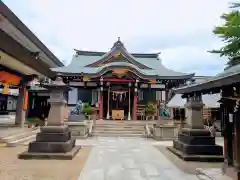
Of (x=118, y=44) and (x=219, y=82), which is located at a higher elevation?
(x=118, y=44)

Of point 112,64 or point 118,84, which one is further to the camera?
point 118,84

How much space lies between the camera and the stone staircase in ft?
60.8

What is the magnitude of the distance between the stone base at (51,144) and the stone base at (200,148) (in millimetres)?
4008

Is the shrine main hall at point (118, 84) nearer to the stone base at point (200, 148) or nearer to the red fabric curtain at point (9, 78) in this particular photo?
the red fabric curtain at point (9, 78)

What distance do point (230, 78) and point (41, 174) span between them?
5.06 metres

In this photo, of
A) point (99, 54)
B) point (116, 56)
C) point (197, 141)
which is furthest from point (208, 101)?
point (99, 54)

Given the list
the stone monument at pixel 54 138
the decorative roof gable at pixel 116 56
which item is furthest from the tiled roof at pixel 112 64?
the stone monument at pixel 54 138

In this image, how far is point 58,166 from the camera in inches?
309

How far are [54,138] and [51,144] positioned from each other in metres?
0.25

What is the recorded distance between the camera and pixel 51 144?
30.5 feet

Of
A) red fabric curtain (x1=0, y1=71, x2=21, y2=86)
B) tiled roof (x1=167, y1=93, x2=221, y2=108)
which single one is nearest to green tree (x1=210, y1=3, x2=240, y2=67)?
tiled roof (x1=167, y1=93, x2=221, y2=108)

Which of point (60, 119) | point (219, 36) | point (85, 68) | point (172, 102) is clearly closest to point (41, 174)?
point (60, 119)

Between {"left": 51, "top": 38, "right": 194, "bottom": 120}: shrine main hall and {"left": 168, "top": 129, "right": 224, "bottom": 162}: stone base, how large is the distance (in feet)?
46.9

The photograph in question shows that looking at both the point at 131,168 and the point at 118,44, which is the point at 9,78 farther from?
the point at 118,44
